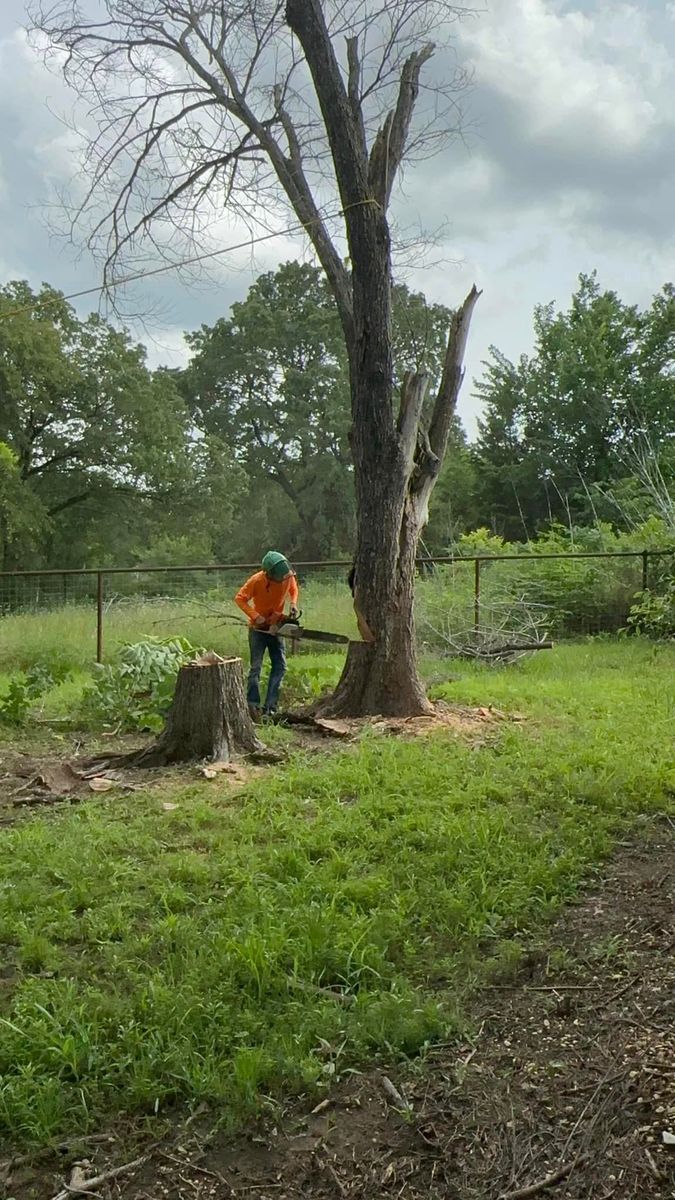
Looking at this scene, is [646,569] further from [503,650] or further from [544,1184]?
[544,1184]

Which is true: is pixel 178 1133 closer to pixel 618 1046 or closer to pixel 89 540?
pixel 618 1046

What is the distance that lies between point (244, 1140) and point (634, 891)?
2235 mm

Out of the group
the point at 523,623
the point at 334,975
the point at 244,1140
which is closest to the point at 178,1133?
the point at 244,1140

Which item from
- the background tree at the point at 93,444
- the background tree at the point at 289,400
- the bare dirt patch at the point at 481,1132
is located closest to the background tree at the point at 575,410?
the background tree at the point at 289,400

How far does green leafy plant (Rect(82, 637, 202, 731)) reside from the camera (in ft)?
26.5

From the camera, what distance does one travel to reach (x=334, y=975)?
322cm

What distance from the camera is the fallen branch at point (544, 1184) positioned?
2.21 metres

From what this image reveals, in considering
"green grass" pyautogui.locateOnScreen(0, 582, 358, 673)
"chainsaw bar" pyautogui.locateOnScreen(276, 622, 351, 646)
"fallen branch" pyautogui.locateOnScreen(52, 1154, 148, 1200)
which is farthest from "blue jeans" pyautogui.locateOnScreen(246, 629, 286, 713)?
"fallen branch" pyautogui.locateOnScreen(52, 1154, 148, 1200)

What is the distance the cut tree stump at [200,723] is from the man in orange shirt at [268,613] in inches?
67.0

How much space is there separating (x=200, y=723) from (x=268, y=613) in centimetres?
236

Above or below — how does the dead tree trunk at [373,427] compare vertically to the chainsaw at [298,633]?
above

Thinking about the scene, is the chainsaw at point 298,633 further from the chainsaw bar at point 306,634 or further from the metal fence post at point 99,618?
the metal fence post at point 99,618

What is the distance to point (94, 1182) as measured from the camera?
2295 millimetres

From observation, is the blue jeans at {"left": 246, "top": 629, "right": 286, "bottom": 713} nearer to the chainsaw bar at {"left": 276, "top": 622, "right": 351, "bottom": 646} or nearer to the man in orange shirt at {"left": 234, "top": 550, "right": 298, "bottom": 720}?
the man in orange shirt at {"left": 234, "top": 550, "right": 298, "bottom": 720}
